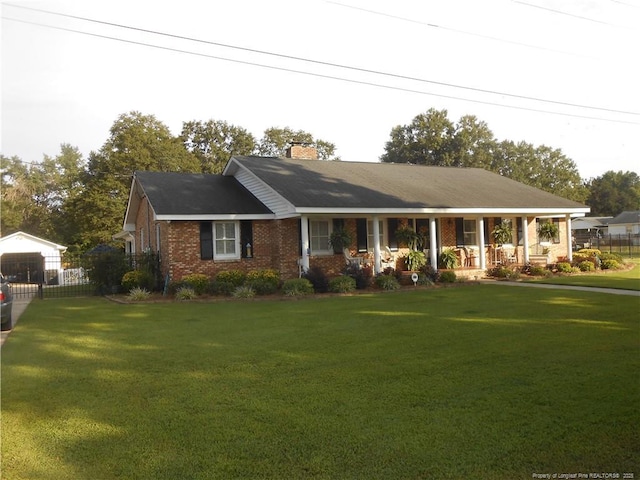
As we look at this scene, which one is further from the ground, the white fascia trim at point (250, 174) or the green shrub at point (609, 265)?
the white fascia trim at point (250, 174)

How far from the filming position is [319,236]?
21.1 m

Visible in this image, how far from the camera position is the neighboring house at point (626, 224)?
6525cm

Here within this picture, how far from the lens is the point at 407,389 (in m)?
6.20

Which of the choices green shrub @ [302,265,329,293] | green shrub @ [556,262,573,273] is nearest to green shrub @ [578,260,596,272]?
green shrub @ [556,262,573,273]

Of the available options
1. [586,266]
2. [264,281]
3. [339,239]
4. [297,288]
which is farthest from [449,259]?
[264,281]

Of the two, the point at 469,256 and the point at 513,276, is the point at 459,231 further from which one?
the point at 513,276

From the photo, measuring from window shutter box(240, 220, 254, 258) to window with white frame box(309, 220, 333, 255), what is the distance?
91.9 inches

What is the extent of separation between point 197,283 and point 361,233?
283 inches

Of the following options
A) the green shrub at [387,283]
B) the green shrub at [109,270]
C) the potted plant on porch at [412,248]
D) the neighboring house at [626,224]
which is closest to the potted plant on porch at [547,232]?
the potted plant on porch at [412,248]

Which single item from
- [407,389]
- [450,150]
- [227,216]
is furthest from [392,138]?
[407,389]

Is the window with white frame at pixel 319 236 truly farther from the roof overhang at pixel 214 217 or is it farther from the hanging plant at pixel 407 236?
the hanging plant at pixel 407 236

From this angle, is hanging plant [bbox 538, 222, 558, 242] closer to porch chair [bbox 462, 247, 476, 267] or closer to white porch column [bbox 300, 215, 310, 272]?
porch chair [bbox 462, 247, 476, 267]

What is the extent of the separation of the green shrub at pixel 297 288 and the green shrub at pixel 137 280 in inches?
210

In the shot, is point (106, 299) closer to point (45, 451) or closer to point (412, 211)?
point (412, 211)
